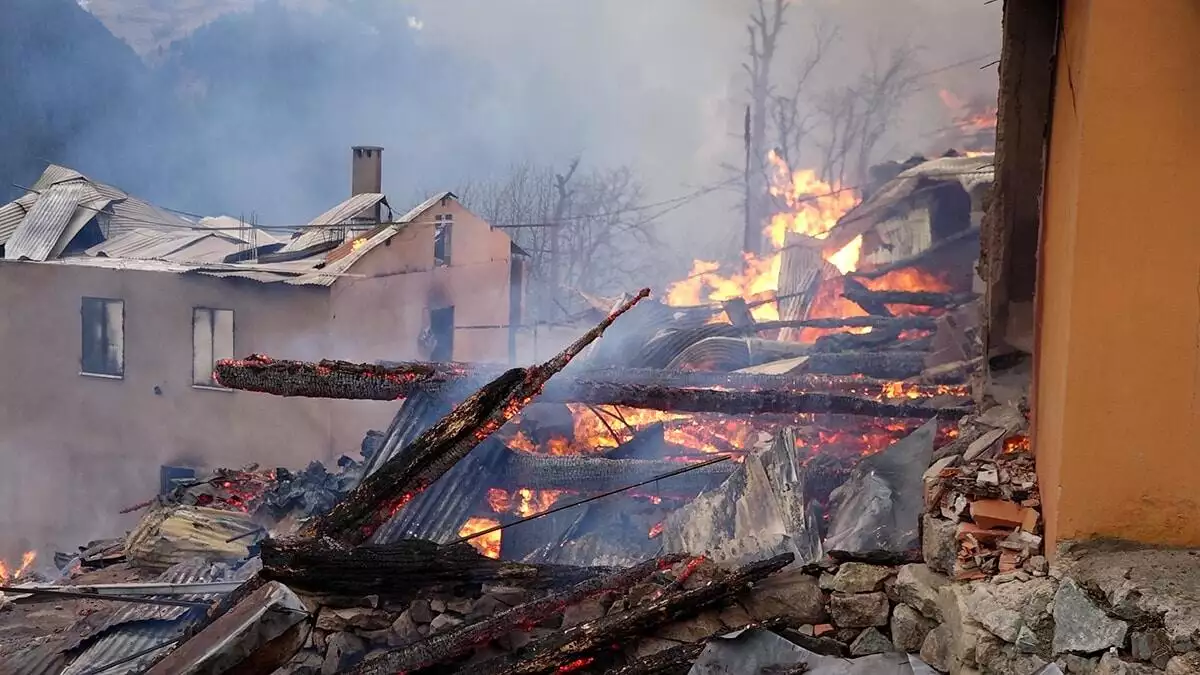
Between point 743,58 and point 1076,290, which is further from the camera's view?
point 743,58

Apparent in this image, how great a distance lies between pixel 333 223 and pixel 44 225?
607 centimetres

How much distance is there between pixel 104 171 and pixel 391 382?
44.5 meters

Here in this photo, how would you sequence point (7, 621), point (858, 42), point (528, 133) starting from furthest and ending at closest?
point (528, 133) < point (858, 42) < point (7, 621)

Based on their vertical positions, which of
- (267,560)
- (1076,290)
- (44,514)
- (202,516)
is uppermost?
(1076,290)

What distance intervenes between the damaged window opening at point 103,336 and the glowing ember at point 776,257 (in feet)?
43.9

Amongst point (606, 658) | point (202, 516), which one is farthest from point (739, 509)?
point (202, 516)

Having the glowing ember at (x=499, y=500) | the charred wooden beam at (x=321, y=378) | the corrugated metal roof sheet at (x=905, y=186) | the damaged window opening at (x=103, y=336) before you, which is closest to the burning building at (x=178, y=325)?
the damaged window opening at (x=103, y=336)

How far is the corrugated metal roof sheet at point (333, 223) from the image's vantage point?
1962 cm

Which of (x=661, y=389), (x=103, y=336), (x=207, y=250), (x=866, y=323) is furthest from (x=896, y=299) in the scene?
(x=103, y=336)

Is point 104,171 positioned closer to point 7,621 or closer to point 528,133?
point 528,133

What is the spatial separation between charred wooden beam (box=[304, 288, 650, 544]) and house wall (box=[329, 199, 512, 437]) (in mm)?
10837

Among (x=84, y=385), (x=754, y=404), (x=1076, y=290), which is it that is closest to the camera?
(x=1076, y=290)

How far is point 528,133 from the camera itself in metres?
52.7

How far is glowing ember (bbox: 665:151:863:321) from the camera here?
23.3 m
